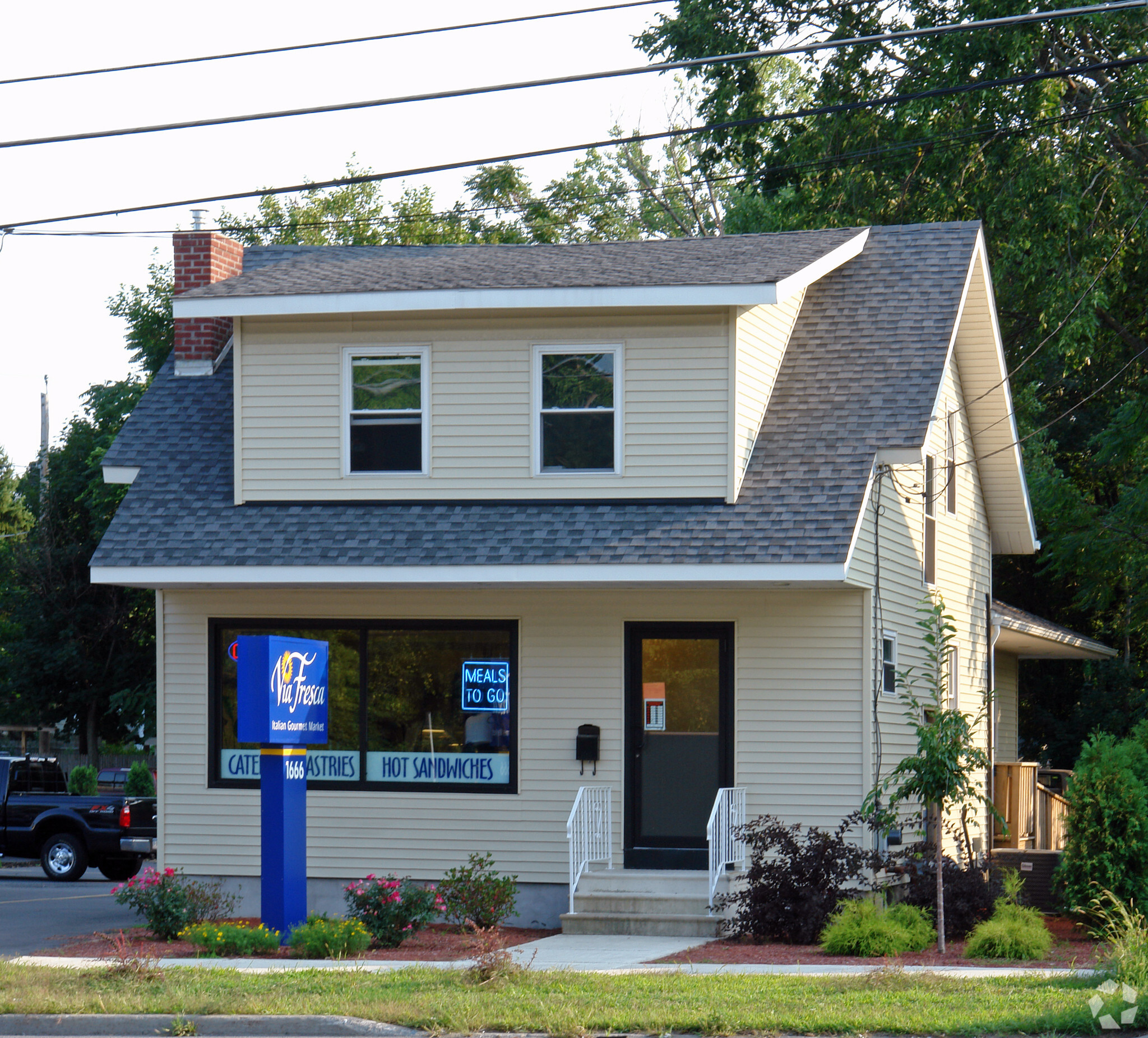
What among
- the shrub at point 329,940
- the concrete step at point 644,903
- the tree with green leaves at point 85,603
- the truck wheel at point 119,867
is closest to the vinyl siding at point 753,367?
the concrete step at point 644,903

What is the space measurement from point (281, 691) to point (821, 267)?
24.2ft

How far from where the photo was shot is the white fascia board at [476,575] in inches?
543

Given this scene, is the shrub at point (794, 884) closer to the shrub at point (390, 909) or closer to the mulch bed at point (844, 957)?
the mulch bed at point (844, 957)

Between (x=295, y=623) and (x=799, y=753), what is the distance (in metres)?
5.38

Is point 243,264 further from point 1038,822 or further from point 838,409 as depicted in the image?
point 1038,822

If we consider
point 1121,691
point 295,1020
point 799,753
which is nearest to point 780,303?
point 799,753

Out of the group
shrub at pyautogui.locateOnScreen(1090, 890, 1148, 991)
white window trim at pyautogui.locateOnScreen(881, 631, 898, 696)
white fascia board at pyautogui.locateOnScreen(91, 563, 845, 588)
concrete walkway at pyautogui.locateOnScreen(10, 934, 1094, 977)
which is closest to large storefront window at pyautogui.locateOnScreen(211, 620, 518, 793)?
white fascia board at pyautogui.locateOnScreen(91, 563, 845, 588)

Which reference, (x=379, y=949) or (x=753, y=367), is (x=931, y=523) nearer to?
(x=753, y=367)

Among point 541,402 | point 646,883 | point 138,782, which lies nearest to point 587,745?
point 646,883

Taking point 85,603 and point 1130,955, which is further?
point 85,603

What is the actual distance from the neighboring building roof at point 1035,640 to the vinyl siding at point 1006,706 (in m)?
0.22

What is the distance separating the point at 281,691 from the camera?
13.1m

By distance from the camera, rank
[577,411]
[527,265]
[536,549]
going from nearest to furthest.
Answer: [536,549], [577,411], [527,265]

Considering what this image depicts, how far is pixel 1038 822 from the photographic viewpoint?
1991 centimetres
